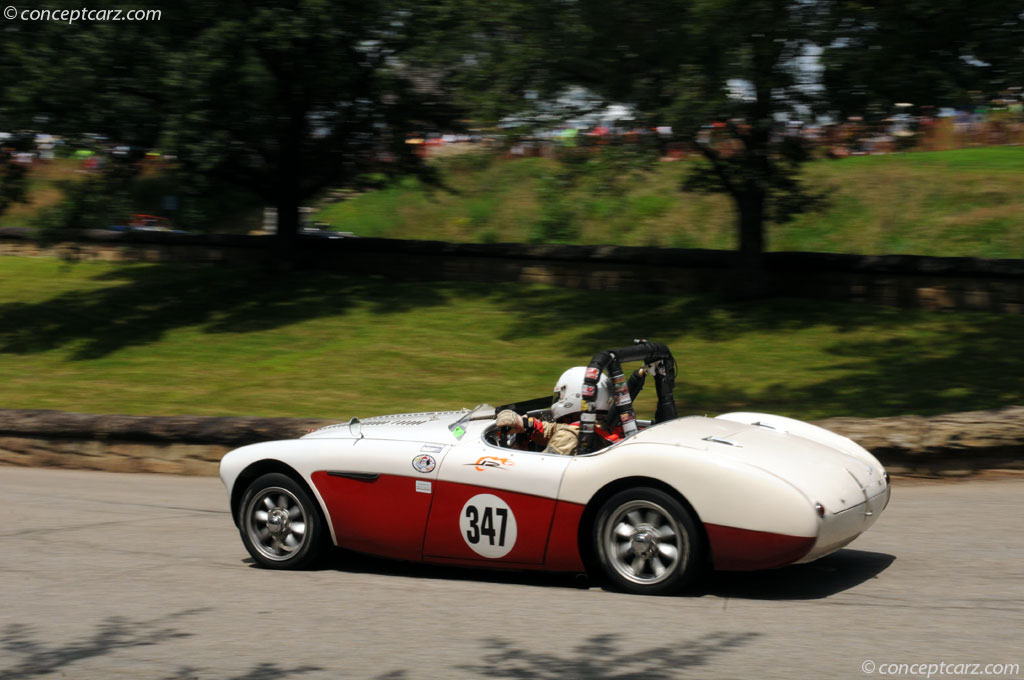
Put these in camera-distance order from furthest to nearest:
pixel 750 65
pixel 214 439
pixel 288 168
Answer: pixel 288 168
pixel 750 65
pixel 214 439

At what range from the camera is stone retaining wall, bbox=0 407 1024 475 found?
30.5 feet

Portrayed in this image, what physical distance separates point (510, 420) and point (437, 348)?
9394 millimetres

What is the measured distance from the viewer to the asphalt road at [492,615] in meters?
4.91

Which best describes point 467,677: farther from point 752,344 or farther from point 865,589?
point 752,344

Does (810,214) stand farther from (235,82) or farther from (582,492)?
(582,492)

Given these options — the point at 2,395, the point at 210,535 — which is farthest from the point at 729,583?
the point at 2,395

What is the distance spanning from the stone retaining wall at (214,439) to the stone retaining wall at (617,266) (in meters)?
7.07

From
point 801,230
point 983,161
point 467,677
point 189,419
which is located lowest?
point 467,677

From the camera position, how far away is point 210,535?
331 inches

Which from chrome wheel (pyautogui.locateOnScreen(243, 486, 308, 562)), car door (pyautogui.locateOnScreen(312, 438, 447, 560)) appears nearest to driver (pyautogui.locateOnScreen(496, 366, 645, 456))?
car door (pyautogui.locateOnScreen(312, 438, 447, 560))

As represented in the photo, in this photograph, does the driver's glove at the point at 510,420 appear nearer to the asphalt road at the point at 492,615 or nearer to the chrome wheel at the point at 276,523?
the asphalt road at the point at 492,615

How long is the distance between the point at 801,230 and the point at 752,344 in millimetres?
10124

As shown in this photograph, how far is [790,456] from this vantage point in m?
6.18

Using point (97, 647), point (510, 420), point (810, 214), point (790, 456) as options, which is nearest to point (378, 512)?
point (510, 420)
